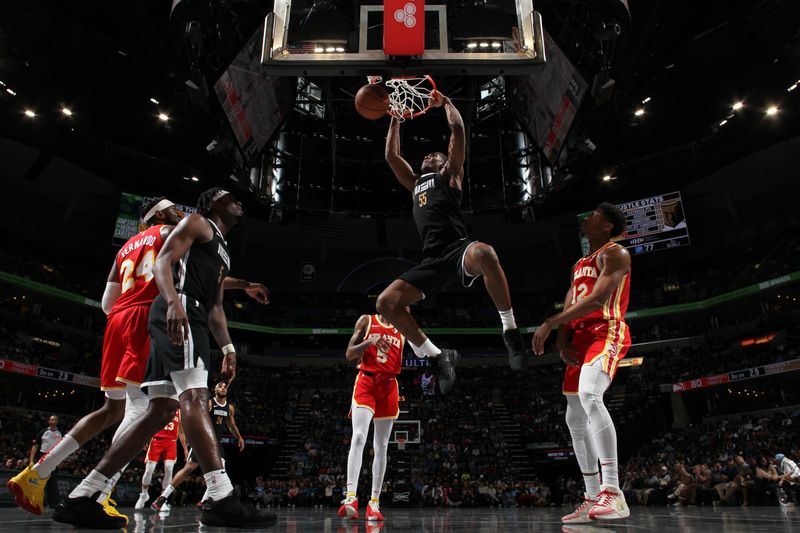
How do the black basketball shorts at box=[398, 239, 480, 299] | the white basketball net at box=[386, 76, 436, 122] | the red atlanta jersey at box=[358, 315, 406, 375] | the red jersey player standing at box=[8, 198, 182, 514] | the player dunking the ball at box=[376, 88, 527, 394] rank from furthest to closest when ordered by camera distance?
the red atlanta jersey at box=[358, 315, 406, 375], the white basketball net at box=[386, 76, 436, 122], the black basketball shorts at box=[398, 239, 480, 299], the player dunking the ball at box=[376, 88, 527, 394], the red jersey player standing at box=[8, 198, 182, 514]

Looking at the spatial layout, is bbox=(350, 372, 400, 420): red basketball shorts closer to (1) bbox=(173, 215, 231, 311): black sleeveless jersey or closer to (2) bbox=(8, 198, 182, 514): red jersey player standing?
(2) bbox=(8, 198, 182, 514): red jersey player standing

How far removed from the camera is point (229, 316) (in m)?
31.0

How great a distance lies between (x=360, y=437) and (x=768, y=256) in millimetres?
27057

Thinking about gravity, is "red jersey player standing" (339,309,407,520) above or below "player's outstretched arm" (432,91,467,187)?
below

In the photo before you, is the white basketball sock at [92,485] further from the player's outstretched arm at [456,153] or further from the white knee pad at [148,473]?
the white knee pad at [148,473]

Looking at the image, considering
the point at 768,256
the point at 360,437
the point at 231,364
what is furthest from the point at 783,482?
the point at 768,256

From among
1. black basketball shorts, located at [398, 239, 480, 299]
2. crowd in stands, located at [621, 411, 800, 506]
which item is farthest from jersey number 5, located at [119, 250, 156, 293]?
crowd in stands, located at [621, 411, 800, 506]

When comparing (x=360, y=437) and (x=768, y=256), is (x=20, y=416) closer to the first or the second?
(x=360, y=437)

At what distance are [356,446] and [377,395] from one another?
77 cm

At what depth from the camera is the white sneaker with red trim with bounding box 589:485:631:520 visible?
3844 mm

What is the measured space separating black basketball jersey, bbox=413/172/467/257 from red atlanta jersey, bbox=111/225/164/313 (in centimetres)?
215

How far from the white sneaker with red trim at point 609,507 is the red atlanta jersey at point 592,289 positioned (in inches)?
51.6

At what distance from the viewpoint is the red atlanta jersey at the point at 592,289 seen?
4527mm

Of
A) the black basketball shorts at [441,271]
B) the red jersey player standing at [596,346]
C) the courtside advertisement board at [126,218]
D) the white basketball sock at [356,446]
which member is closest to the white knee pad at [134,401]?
the black basketball shorts at [441,271]
